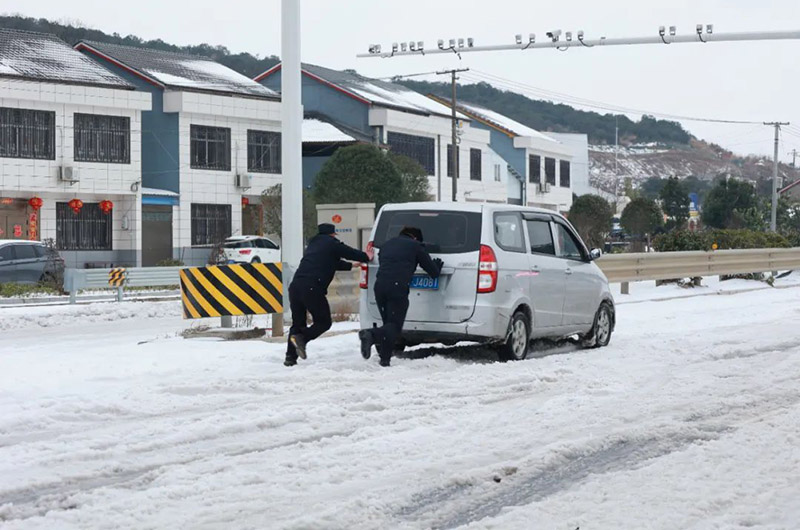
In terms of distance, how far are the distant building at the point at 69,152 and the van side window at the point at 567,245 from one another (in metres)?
34.4

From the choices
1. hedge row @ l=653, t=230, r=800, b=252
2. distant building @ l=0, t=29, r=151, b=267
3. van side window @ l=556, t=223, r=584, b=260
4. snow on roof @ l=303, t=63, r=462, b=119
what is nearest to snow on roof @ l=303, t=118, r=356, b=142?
snow on roof @ l=303, t=63, r=462, b=119

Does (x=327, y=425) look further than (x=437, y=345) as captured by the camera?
No

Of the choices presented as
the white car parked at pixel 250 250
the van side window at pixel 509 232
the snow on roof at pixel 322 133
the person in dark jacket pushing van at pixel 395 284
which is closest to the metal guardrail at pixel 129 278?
the white car parked at pixel 250 250

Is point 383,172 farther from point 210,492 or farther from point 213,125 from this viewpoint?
point 210,492

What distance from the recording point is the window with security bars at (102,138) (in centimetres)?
4884

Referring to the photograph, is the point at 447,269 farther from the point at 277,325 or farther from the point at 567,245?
A: the point at 277,325

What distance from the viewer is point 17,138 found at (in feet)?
153

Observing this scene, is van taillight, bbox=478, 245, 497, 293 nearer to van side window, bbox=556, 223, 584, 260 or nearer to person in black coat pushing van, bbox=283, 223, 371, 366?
person in black coat pushing van, bbox=283, 223, 371, 366

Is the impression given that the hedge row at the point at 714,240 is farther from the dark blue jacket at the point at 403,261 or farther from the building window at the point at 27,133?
the building window at the point at 27,133

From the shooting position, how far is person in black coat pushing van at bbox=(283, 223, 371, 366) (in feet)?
45.5

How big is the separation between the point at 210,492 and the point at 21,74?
42.4 meters

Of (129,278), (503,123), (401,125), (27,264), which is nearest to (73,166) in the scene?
(27,264)

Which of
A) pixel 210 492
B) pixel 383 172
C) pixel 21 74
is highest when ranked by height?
pixel 21 74

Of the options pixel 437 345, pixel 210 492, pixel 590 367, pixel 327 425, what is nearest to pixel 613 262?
pixel 437 345
